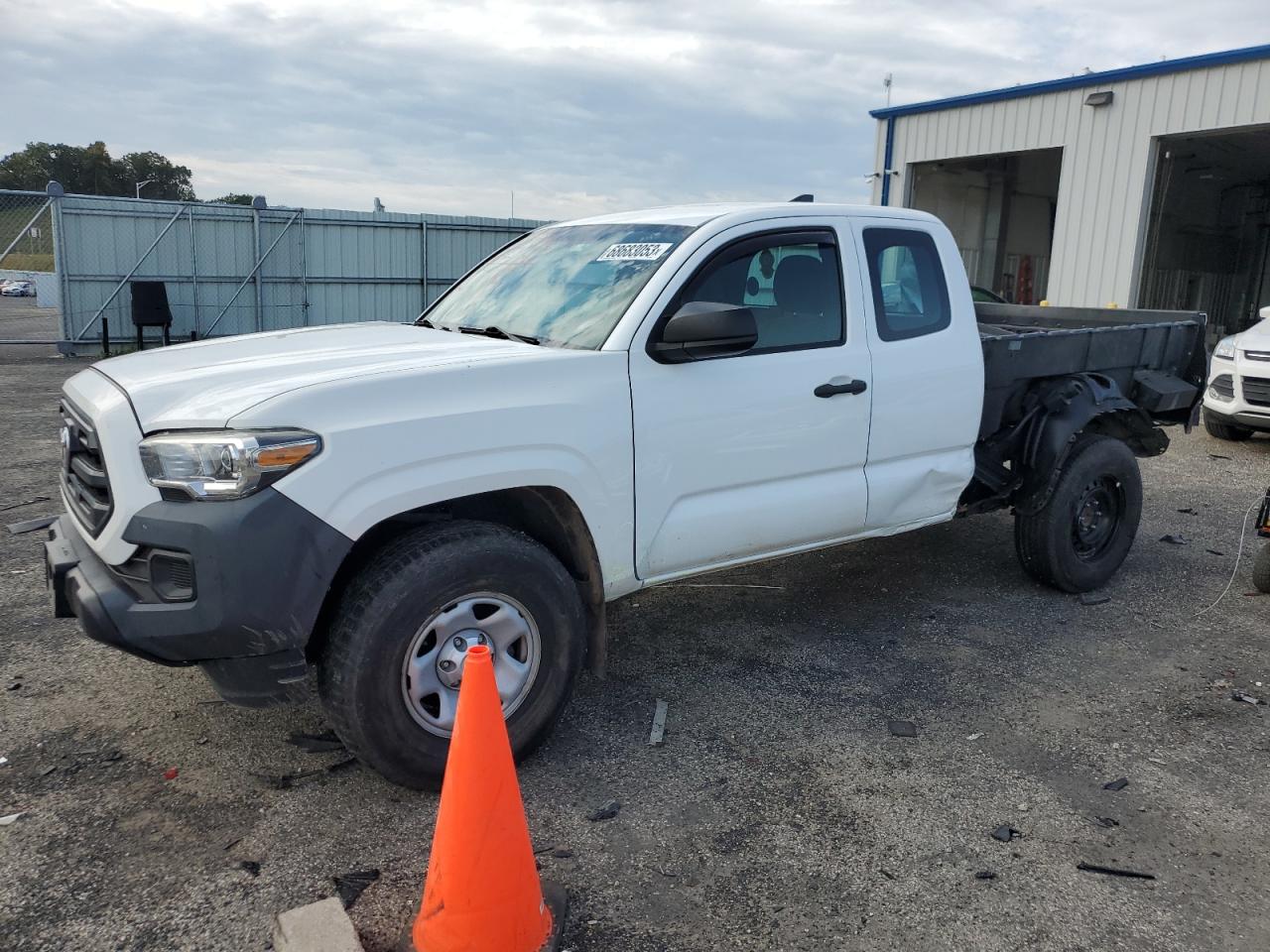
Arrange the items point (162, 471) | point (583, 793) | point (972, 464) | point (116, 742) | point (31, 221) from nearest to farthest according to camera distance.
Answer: point (162, 471)
point (583, 793)
point (116, 742)
point (972, 464)
point (31, 221)

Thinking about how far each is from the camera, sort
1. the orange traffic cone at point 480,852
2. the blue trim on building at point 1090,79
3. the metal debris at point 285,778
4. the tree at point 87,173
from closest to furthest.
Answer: the orange traffic cone at point 480,852, the metal debris at point 285,778, the blue trim on building at point 1090,79, the tree at point 87,173

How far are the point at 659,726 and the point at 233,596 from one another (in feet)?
5.71

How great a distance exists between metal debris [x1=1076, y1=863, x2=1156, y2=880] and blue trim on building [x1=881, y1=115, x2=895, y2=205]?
1774 cm

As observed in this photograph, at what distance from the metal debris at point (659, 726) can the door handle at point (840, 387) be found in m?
1.42

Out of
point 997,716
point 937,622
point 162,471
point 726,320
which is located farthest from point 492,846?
point 937,622

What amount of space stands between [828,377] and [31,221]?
1569 centimetres

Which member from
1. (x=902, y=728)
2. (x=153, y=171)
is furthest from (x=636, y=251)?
(x=153, y=171)

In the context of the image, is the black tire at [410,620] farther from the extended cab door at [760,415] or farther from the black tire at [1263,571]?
the black tire at [1263,571]

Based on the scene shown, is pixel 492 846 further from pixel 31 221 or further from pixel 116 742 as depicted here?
pixel 31 221

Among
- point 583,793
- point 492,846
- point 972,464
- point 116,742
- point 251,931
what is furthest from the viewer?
point 972,464

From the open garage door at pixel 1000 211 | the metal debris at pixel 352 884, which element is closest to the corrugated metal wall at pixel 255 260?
the open garage door at pixel 1000 211

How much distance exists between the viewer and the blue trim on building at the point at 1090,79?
13500mm

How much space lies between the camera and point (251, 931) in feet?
8.57

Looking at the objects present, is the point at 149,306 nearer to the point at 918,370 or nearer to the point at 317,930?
the point at 918,370
